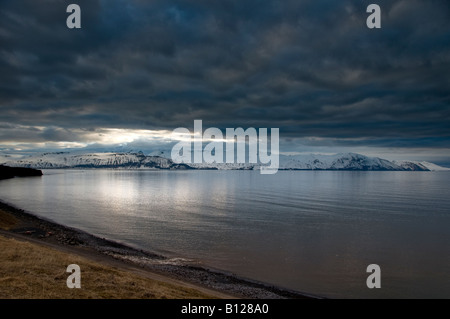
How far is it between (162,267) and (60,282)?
977 centimetres

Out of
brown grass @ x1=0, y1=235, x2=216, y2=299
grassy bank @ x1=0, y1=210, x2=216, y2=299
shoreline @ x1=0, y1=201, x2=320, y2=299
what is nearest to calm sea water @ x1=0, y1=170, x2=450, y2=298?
shoreline @ x1=0, y1=201, x2=320, y2=299

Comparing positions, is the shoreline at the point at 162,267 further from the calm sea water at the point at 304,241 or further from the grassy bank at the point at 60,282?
the grassy bank at the point at 60,282

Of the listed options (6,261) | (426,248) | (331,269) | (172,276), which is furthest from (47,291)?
(426,248)

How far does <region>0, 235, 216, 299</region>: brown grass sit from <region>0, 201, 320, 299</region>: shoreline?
2.86m

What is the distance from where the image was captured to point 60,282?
15203mm

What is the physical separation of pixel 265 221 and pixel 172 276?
88.9 feet

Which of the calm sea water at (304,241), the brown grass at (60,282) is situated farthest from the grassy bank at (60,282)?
the calm sea water at (304,241)

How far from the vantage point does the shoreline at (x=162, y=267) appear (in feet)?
63.8

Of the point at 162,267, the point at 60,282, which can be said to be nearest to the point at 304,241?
the point at 162,267

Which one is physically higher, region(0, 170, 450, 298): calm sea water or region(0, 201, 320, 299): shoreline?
region(0, 201, 320, 299): shoreline

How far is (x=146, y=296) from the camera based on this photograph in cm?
1474

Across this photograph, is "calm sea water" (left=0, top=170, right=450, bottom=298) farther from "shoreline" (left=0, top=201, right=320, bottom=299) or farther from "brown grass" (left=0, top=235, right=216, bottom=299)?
"brown grass" (left=0, top=235, right=216, bottom=299)

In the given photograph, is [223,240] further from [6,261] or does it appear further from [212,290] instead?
[6,261]

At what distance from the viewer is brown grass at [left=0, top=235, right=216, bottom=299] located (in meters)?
13.7
